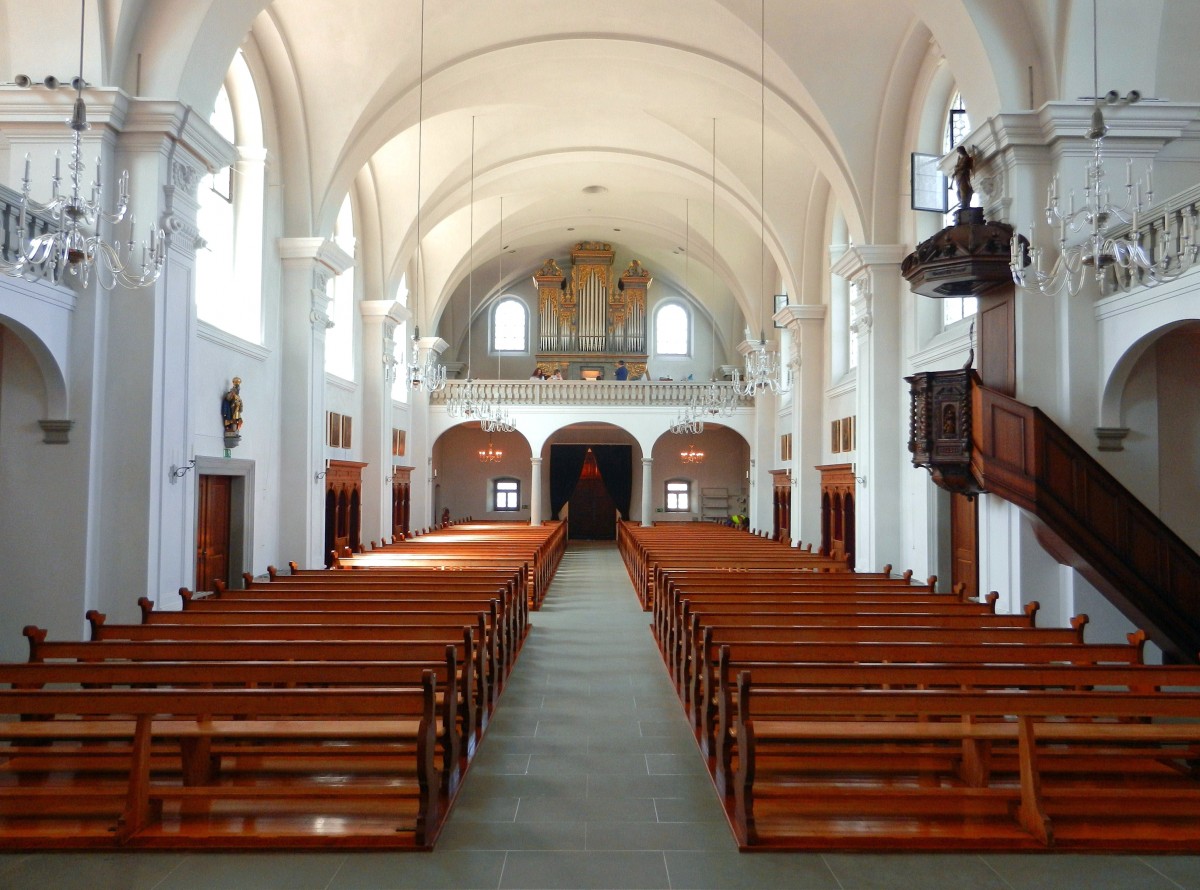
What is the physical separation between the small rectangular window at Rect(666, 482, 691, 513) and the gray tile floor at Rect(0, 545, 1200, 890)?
23.8 metres

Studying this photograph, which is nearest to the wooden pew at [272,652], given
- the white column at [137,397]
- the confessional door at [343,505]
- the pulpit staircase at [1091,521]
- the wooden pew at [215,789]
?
the wooden pew at [215,789]

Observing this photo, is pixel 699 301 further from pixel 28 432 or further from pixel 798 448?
pixel 28 432

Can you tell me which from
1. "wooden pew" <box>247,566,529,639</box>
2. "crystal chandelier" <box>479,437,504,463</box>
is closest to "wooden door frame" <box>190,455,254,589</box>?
"wooden pew" <box>247,566,529,639</box>

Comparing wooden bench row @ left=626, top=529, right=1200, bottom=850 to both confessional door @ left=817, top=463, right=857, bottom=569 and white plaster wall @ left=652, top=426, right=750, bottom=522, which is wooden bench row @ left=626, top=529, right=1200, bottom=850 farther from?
white plaster wall @ left=652, top=426, right=750, bottom=522

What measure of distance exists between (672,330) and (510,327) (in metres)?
5.31

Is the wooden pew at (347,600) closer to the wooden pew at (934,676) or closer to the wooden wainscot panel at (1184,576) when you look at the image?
the wooden pew at (934,676)

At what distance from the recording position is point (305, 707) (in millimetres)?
4445

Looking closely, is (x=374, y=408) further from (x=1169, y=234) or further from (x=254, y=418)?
(x=1169, y=234)

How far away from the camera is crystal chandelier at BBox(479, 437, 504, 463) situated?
26.8m

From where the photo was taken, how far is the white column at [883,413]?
1414cm

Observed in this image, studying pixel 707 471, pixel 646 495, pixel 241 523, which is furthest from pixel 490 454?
pixel 241 523

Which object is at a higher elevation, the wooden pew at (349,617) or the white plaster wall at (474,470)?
the white plaster wall at (474,470)

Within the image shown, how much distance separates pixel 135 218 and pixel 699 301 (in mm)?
22484

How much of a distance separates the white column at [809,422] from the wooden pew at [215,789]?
1586cm
